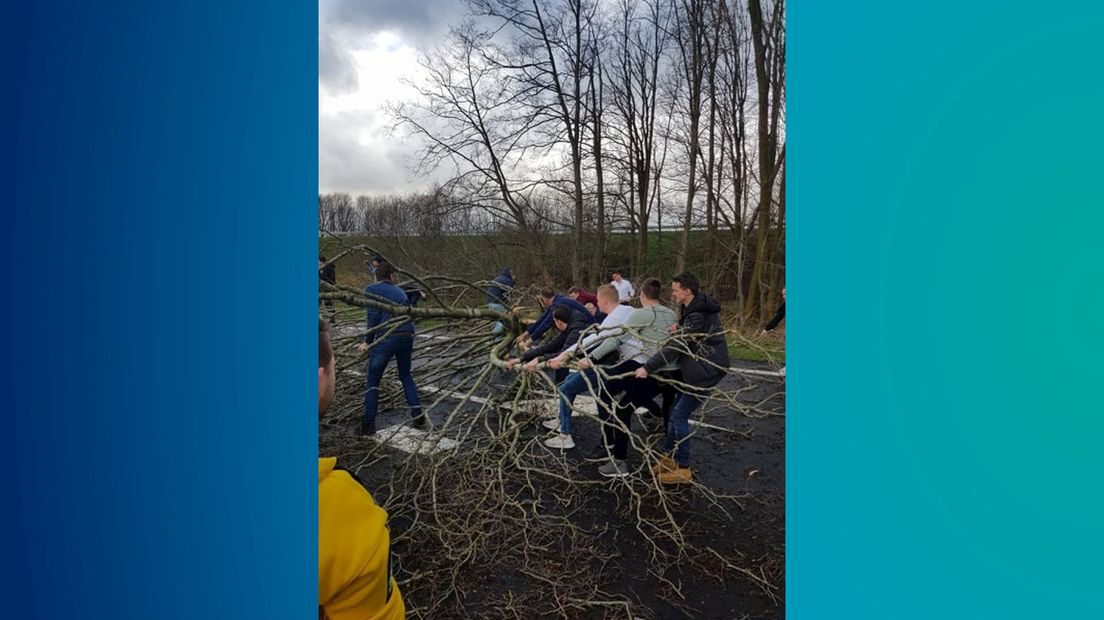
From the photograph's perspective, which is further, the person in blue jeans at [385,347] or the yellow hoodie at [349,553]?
the person in blue jeans at [385,347]

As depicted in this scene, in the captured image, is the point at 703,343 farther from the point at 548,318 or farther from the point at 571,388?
the point at 548,318

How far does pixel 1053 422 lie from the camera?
60 cm

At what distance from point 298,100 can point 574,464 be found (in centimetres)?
350

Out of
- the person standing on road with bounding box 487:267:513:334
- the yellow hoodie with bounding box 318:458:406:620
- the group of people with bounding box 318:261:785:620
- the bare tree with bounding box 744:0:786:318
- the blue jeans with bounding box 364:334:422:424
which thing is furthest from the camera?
the bare tree with bounding box 744:0:786:318

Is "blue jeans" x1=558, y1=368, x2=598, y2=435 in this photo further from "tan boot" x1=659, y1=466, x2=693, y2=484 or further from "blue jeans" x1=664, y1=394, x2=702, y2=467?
"tan boot" x1=659, y1=466, x2=693, y2=484

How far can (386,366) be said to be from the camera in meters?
3.56

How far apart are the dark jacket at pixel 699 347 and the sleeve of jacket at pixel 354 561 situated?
97.1 inches

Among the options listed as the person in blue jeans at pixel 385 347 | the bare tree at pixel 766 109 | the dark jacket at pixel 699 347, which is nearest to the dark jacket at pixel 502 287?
the person in blue jeans at pixel 385 347

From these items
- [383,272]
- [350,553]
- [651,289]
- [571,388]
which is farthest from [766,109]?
[350,553]

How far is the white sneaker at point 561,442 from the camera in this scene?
3.99 meters

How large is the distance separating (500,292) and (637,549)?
1.93 meters

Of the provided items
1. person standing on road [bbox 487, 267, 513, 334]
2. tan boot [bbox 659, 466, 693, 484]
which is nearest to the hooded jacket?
person standing on road [bbox 487, 267, 513, 334]

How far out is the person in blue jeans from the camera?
3.20m

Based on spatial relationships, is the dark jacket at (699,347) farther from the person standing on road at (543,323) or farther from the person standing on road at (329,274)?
the person standing on road at (329,274)
